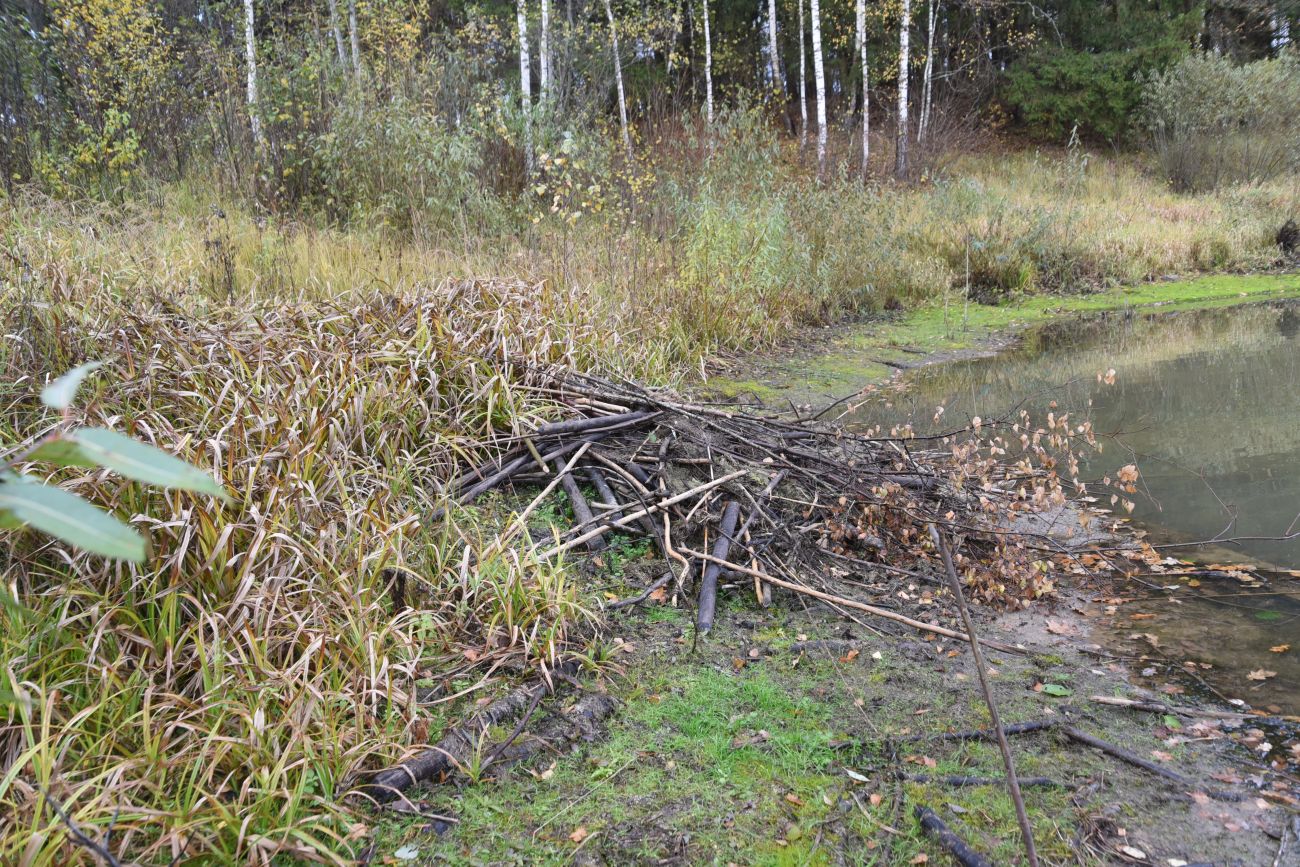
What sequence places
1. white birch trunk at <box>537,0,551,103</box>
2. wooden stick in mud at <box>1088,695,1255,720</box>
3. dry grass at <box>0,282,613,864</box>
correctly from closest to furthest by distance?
dry grass at <box>0,282,613,864</box>, wooden stick in mud at <box>1088,695,1255,720</box>, white birch trunk at <box>537,0,551,103</box>

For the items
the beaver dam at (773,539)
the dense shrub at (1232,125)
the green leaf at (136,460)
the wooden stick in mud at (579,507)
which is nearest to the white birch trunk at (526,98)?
the beaver dam at (773,539)

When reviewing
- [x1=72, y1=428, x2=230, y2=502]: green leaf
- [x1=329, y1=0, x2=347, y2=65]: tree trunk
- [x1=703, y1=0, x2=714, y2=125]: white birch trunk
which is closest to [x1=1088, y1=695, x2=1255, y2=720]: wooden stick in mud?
[x1=72, y1=428, x2=230, y2=502]: green leaf

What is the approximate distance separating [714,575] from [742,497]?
513 mm

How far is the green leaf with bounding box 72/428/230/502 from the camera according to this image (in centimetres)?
49

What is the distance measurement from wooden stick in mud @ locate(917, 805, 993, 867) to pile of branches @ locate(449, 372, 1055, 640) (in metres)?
1.01

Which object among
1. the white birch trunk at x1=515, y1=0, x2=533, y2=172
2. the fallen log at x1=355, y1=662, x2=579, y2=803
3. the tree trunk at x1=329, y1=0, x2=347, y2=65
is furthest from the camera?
the tree trunk at x1=329, y1=0, x2=347, y2=65

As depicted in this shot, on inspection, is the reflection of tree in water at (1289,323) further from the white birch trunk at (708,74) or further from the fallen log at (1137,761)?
the fallen log at (1137,761)

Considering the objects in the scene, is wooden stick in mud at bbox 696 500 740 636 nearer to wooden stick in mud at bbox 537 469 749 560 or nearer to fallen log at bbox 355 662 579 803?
wooden stick in mud at bbox 537 469 749 560

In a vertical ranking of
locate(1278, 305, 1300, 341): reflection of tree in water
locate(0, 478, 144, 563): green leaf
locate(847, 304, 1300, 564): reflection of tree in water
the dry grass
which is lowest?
locate(1278, 305, 1300, 341): reflection of tree in water

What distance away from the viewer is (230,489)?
2646 mm

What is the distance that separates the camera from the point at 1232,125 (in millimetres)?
17953

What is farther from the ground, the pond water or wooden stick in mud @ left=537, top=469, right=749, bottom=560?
wooden stick in mud @ left=537, top=469, right=749, bottom=560

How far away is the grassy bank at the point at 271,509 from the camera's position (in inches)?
79.1

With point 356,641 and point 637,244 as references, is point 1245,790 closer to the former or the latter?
point 356,641
